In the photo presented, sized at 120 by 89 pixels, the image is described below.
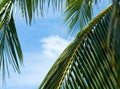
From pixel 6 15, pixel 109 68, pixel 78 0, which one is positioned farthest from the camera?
pixel 78 0

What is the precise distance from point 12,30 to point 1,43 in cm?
20

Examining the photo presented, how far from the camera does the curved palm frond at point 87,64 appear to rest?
4.23 m

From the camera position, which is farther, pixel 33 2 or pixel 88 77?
pixel 33 2

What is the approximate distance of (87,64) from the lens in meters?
4.36

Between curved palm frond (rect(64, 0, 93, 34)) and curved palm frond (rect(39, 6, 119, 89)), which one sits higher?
curved palm frond (rect(64, 0, 93, 34))

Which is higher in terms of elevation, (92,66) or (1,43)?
(1,43)

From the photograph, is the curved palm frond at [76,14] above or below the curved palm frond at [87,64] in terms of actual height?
above

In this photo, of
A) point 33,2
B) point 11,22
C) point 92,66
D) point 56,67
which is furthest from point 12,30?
point 92,66

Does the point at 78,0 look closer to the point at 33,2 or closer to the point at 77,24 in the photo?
the point at 77,24

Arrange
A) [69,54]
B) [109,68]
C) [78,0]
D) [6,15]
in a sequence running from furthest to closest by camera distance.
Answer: [78,0], [6,15], [69,54], [109,68]

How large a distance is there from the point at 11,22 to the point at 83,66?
3.36 ft

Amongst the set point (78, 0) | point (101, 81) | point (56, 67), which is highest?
point (78, 0)

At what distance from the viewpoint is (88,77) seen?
430 cm

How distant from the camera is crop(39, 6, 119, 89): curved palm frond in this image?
4.23m
